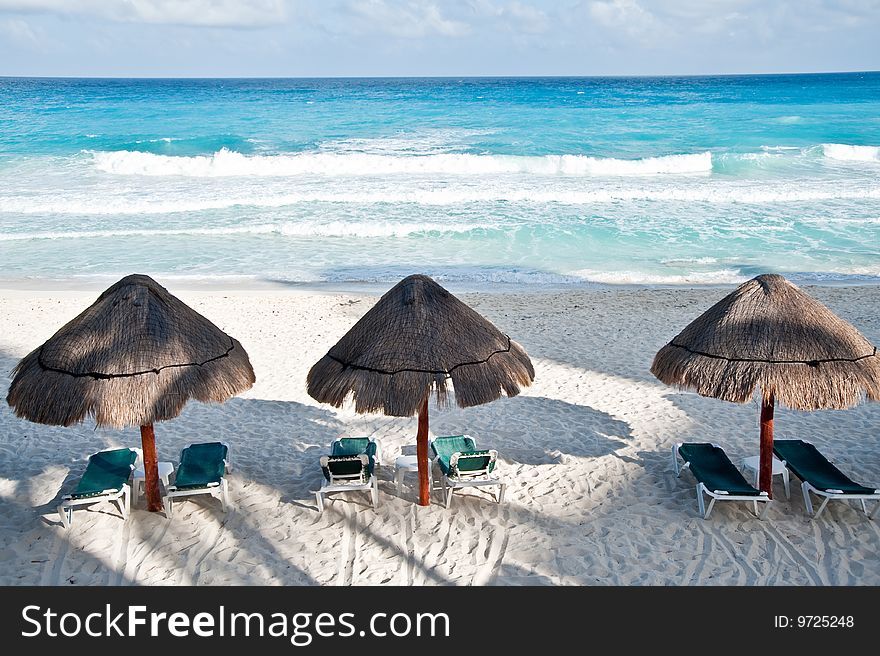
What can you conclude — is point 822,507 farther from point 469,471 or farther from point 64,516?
point 64,516

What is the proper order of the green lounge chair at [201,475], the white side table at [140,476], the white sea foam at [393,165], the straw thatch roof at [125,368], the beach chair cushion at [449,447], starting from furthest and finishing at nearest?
the white sea foam at [393,165], the beach chair cushion at [449,447], the white side table at [140,476], the green lounge chair at [201,475], the straw thatch roof at [125,368]

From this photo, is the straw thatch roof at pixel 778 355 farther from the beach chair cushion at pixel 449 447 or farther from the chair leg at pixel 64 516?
the chair leg at pixel 64 516

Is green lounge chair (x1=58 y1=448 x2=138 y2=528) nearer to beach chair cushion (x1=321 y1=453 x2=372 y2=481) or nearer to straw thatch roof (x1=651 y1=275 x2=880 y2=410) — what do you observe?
beach chair cushion (x1=321 y1=453 x2=372 y2=481)

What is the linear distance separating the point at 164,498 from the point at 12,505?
1449 mm

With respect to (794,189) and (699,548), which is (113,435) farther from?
(794,189)

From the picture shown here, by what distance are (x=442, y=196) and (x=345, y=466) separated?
56.9 ft

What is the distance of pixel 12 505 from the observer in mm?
6496

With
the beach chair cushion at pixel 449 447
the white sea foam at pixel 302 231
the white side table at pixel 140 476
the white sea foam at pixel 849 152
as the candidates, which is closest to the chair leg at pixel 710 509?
the beach chair cushion at pixel 449 447

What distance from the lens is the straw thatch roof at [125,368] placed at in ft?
18.2

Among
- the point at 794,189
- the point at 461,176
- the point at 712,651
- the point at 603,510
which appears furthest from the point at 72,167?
the point at 712,651

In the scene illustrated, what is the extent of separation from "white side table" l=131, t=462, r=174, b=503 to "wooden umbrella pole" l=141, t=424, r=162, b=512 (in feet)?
0.49

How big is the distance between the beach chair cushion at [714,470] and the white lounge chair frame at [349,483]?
2.81 metres

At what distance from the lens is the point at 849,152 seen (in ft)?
103

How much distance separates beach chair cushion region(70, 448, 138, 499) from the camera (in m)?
6.12
